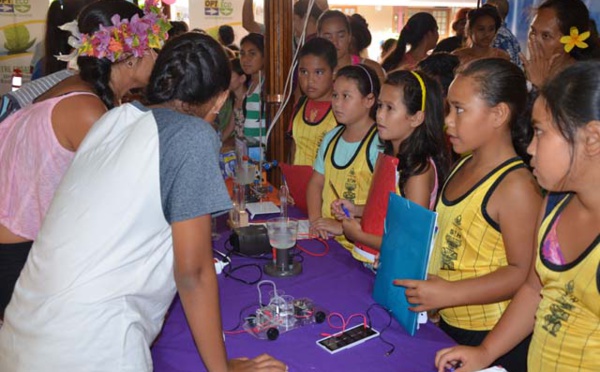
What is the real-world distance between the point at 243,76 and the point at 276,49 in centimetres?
143

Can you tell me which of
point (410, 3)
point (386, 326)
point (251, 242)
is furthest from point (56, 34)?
point (410, 3)

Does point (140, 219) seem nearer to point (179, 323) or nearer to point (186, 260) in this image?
point (186, 260)

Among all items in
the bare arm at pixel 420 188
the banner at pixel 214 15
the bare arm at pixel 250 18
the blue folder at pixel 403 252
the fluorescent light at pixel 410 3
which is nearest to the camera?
the blue folder at pixel 403 252

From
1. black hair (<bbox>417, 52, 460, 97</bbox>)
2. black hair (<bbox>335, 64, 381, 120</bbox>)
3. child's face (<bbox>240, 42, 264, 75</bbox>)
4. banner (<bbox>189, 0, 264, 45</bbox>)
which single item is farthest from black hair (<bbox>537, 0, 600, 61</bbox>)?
banner (<bbox>189, 0, 264, 45</bbox>)

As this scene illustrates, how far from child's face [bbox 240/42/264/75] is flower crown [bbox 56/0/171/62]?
94.1 inches

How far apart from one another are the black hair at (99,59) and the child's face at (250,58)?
238 cm

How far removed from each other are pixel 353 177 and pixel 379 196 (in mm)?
485

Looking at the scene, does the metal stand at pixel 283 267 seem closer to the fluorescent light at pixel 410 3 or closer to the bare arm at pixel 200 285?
the bare arm at pixel 200 285

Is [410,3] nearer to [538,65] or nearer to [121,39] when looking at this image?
[538,65]

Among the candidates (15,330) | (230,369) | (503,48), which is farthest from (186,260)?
(503,48)

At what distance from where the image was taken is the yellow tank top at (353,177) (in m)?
2.24

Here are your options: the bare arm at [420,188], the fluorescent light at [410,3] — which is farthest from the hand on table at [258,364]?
the fluorescent light at [410,3]

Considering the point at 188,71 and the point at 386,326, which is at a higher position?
the point at 188,71

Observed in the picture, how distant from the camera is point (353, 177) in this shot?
2271 millimetres
